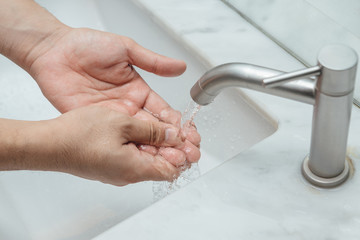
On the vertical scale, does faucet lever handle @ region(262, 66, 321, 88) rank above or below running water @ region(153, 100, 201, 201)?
above

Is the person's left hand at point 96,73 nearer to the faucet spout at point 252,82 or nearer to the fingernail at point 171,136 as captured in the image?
the fingernail at point 171,136

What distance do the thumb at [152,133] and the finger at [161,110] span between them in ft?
0.15

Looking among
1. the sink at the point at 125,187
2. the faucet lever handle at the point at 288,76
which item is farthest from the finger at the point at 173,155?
the faucet lever handle at the point at 288,76

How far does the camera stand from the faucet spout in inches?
18.6

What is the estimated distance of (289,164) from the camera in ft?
1.91

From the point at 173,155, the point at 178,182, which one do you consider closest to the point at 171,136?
the point at 173,155

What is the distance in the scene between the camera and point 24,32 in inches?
29.4

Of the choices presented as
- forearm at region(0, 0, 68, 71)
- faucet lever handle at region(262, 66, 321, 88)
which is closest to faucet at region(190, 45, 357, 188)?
faucet lever handle at region(262, 66, 321, 88)

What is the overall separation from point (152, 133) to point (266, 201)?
16 centimetres

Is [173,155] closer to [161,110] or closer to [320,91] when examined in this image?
[161,110]

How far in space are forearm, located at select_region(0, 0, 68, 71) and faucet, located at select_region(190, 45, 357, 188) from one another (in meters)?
0.31

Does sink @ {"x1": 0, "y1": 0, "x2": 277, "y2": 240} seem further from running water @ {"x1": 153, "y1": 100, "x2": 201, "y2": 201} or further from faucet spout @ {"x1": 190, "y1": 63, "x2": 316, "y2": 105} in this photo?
faucet spout @ {"x1": 190, "y1": 63, "x2": 316, "y2": 105}

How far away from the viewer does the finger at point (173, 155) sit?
637mm

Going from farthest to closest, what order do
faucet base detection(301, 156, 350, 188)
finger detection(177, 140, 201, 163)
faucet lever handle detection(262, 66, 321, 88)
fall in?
finger detection(177, 140, 201, 163) → faucet base detection(301, 156, 350, 188) → faucet lever handle detection(262, 66, 321, 88)
